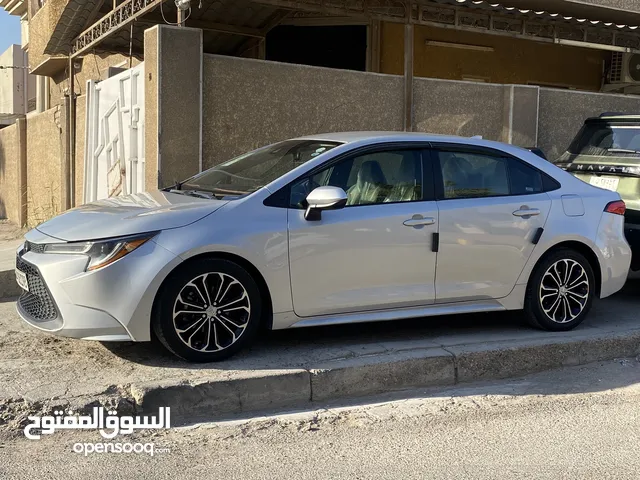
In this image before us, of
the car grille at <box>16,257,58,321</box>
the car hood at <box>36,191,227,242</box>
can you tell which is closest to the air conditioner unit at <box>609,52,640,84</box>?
the car hood at <box>36,191,227,242</box>

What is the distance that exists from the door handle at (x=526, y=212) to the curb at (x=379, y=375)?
979 millimetres

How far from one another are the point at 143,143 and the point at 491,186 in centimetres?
464

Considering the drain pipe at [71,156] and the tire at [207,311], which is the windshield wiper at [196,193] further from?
the drain pipe at [71,156]

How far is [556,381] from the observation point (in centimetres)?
541

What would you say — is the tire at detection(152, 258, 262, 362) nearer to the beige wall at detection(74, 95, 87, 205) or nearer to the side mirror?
the side mirror

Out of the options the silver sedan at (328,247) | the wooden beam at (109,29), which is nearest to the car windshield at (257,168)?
the silver sedan at (328,247)

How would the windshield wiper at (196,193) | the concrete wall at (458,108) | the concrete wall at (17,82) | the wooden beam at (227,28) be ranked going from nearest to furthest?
the windshield wiper at (196,193) → the concrete wall at (458,108) → the wooden beam at (227,28) → the concrete wall at (17,82)

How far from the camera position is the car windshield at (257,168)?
5.39 meters

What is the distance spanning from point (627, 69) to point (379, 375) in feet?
44.5

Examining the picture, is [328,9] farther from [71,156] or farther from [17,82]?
[17,82]

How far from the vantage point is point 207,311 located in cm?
486

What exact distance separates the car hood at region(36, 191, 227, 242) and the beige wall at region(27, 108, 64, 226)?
7.75 metres

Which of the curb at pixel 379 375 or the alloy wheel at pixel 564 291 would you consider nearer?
the curb at pixel 379 375

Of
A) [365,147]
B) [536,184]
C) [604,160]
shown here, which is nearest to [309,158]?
[365,147]
